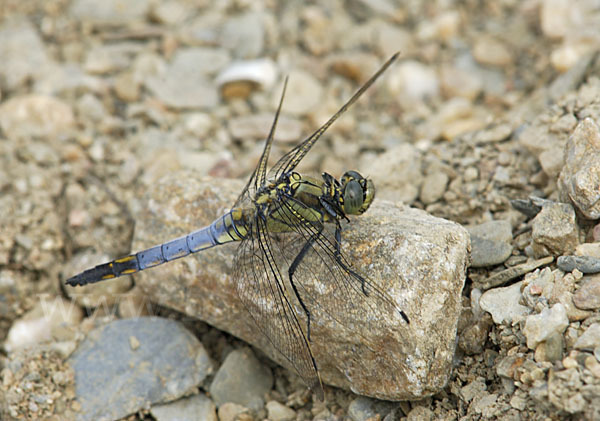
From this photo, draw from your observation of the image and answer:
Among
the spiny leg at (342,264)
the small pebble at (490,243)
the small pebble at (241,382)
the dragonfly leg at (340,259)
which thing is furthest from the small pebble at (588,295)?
the small pebble at (241,382)

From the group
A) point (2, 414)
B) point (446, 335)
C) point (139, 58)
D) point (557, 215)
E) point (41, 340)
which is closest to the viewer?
point (446, 335)

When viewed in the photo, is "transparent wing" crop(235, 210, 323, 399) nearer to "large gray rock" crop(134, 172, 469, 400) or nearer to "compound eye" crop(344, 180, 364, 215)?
"large gray rock" crop(134, 172, 469, 400)

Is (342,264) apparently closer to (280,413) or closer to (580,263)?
(280,413)

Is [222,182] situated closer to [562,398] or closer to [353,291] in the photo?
[353,291]

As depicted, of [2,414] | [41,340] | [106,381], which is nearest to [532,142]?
[106,381]

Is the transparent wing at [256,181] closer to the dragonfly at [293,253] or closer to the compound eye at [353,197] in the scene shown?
the dragonfly at [293,253]
